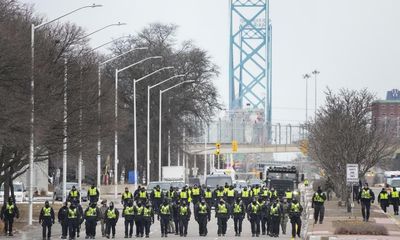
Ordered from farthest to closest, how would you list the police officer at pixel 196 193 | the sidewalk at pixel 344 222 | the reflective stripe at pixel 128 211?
the police officer at pixel 196 193
the reflective stripe at pixel 128 211
the sidewalk at pixel 344 222

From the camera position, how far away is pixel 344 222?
44.3m

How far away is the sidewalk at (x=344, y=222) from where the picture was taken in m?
38.2

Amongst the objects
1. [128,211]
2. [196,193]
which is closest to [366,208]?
[196,193]

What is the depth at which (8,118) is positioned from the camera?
3991 cm

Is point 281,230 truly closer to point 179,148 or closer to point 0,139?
point 0,139

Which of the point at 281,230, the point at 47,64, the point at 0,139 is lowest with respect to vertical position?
the point at 281,230

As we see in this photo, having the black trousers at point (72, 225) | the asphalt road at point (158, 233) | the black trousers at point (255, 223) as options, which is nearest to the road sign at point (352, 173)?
the asphalt road at point (158, 233)

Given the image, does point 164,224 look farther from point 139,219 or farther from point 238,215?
point 238,215

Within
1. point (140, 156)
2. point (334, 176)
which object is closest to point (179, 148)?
point (140, 156)

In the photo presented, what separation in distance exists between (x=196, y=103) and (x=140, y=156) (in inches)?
267

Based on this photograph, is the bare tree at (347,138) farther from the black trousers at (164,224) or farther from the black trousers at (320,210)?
the black trousers at (164,224)

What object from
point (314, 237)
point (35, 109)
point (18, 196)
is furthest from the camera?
point (18, 196)

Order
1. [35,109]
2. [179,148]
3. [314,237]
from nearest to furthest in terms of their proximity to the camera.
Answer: [314,237] < [35,109] < [179,148]

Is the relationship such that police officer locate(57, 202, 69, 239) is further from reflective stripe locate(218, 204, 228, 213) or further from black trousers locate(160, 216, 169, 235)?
reflective stripe locate(218, 204, 228, 213)
